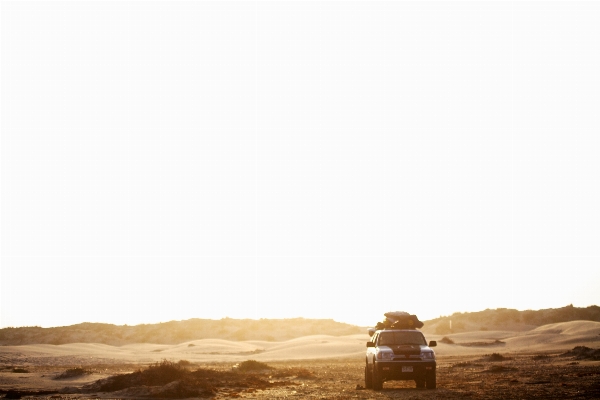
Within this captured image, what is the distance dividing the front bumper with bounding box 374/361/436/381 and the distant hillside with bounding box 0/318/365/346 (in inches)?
2929

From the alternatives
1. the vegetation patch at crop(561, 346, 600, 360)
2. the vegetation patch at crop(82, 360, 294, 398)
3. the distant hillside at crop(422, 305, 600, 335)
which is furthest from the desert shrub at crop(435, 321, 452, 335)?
the vegetation patch at crop(82, 360, 294, 398)

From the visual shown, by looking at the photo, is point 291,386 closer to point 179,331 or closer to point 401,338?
point 401,338

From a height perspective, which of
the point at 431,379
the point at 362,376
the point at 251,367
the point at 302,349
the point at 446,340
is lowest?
the point at 362,376

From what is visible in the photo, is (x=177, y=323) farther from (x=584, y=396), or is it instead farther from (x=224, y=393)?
(x=584, y=396)

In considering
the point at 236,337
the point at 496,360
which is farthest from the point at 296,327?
the point at 496,360

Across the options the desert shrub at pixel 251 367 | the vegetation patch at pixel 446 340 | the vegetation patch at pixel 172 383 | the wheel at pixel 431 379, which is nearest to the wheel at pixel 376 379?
the wheel at pixel 431 379

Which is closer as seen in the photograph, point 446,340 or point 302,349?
point 302,349

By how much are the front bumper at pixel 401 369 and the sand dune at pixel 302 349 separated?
103 feet

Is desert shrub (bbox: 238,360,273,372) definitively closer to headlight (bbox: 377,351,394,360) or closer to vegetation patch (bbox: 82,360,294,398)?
vegetation patch (bbox: 82,360,294,398)

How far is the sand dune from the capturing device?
53469mm

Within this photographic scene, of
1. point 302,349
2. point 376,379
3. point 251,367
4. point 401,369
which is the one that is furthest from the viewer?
point 302,349

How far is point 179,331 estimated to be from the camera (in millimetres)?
97500

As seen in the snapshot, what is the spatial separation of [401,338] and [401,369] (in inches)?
54.1

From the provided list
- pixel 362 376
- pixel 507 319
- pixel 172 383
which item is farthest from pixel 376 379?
pixel 507 319
